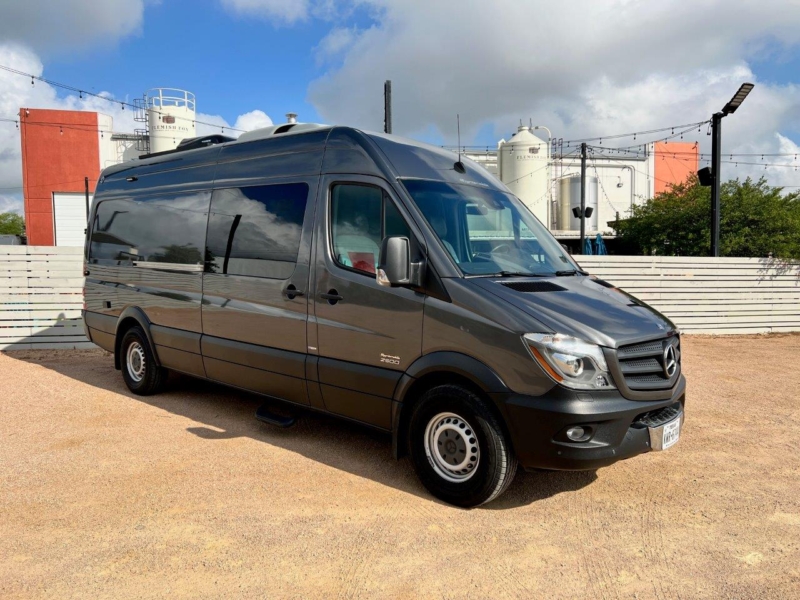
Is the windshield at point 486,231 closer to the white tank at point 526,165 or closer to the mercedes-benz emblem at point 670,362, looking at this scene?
the mercedes-benz emblem at point 670,362

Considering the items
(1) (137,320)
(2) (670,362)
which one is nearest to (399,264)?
(2) (670,362)

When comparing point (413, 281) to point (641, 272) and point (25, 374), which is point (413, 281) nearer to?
point (25, 374)

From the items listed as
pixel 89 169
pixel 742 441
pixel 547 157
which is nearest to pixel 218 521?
pixel 742 441

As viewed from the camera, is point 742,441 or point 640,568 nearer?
point 640,568

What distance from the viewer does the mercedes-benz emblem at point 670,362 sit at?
13.7 feet

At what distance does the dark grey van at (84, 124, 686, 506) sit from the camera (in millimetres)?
3836

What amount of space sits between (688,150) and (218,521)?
5283 cm

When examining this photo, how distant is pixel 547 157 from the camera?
37531 mm

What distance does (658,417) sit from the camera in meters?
4.13

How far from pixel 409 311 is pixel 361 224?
0.88 meters

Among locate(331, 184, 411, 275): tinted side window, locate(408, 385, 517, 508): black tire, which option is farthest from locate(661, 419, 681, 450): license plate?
locate(331, 184, 411, 275): tinted side window

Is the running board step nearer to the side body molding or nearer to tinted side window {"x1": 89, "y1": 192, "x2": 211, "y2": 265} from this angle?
tinted side window {"x1": 89, "y1": 192, "x2": 211, "y2": 265}

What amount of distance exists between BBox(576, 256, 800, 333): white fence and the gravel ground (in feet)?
21.0

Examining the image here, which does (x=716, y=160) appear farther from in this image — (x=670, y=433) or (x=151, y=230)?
(x=151, y=230)
